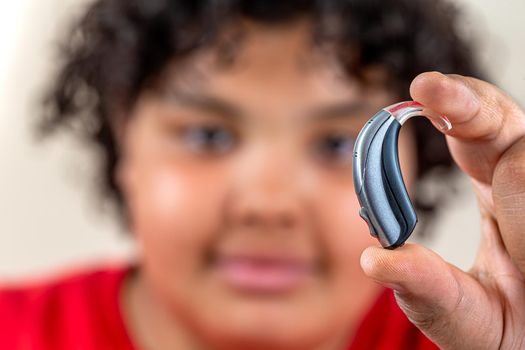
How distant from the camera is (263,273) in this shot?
2.30 ft

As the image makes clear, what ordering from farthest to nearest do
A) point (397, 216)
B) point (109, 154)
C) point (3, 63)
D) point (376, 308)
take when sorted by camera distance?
point (3, 63)
point (109, 154)
point (376, 308)
point (397, 216)

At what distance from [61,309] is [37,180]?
34cm

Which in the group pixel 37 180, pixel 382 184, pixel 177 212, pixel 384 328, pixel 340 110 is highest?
pixel 382 184

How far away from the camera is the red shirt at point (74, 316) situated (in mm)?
847

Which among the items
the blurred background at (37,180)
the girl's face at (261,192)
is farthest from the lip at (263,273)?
the blurred background at (37,180)

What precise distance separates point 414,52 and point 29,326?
20.5 inches

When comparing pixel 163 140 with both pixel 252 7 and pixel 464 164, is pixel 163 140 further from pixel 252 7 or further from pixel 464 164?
pixel 464 164

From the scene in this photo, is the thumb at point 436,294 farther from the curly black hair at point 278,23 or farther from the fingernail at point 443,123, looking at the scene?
the curly black hair at point 278,23

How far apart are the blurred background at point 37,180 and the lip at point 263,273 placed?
0.48 metres

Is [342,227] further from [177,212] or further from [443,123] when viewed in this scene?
[443,123]

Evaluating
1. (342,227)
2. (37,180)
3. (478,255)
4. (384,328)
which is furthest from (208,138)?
(37,180)

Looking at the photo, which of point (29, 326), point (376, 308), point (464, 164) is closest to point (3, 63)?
point (29, 326)

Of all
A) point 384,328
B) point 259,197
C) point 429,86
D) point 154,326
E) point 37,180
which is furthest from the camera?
point 37,180

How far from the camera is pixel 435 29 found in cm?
80
